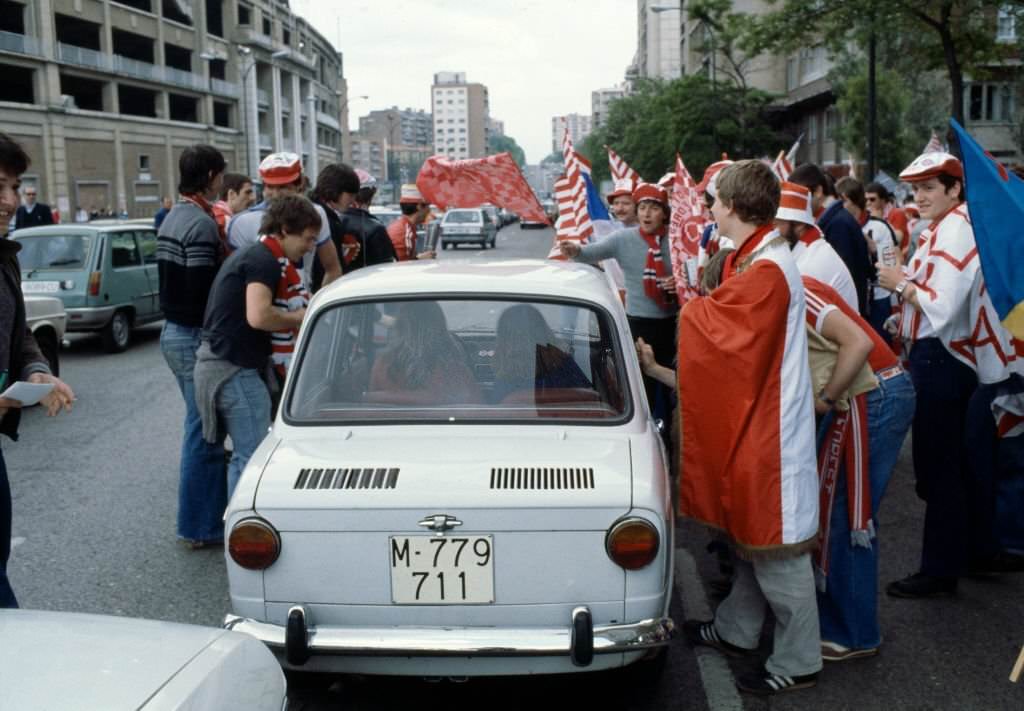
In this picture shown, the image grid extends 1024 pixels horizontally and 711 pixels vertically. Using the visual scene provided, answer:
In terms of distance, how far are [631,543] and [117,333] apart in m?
12.1

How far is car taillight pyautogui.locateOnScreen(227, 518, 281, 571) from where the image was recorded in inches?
137

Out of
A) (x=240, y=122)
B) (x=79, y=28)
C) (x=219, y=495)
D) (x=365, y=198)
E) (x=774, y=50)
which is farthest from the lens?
(x=240, y=122)

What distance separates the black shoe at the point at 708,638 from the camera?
14.7ft

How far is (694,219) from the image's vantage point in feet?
24.5

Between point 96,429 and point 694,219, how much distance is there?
5.54 m

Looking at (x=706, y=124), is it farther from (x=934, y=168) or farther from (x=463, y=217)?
(x=934, y=168)

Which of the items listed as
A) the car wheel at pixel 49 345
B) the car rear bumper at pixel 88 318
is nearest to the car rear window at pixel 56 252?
the car rear bumper at pixel 88 318

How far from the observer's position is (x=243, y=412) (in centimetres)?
548

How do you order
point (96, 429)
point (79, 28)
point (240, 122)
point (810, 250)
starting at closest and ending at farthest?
point (810, 250)
point (96, 429)
point (79, 28)
point (240, 122)

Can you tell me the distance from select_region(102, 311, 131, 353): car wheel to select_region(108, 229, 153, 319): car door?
18 centimetres

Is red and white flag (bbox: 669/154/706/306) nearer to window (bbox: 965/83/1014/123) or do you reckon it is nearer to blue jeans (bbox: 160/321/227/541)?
blue jeans (bbox: 160/321/227/541)

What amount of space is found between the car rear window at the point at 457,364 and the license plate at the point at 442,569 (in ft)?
2.13

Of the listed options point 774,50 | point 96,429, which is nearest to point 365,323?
point 96,429

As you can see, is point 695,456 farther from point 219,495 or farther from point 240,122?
point 240,122
